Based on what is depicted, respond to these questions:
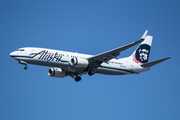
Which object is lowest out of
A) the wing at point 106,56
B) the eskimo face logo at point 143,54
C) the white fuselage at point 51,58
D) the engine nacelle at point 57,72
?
the engine nacelle at point 57,72

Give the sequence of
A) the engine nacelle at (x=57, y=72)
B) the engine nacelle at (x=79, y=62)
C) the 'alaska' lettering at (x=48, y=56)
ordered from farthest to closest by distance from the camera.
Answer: the engine nacelle at (x=57, y=72)
the engine nacelle at (x=79, y=62)
the 'alaska' lettering at (x=48, y=56)

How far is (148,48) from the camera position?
159ft

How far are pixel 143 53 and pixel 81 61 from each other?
14717mm

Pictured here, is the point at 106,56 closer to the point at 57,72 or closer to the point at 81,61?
the point at 81,61

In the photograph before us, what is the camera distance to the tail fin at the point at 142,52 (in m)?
46.3

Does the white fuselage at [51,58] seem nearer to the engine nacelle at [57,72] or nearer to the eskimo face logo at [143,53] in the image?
the engine nacelle at [57,72]

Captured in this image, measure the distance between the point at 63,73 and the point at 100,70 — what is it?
6.86m

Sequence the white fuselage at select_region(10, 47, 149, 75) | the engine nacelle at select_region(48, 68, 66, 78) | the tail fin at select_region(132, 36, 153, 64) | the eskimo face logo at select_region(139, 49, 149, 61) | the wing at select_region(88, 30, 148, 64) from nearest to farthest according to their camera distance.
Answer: the wing at select_region(88, 30, 148, 64)
the white fuselage at select_region(10, 47, 149, 75)
the engine nacelle at select_region(48, 68, 66, 78)
the tail fin at select_region(132, 36, 153, 64)
the eskimo face logo at select_region(139, 49, 149, 61)

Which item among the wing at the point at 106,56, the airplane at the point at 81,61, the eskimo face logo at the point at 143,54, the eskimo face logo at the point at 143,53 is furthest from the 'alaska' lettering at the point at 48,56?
the eskimo face logo at the point at 143,54

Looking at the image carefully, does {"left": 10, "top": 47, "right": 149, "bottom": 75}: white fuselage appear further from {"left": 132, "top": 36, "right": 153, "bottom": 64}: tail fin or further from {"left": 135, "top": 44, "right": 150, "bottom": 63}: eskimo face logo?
{"left": 135, "top": 44, "right": 150, "bottom": 63}: eskimo face logo

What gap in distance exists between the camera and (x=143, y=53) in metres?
47.6

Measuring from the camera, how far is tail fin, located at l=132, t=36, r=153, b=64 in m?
46.3

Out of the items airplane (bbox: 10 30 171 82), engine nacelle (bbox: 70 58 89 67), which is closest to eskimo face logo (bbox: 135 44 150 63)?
airplane (bbox: 10 30 171 82)

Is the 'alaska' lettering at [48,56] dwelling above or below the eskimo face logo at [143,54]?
below
